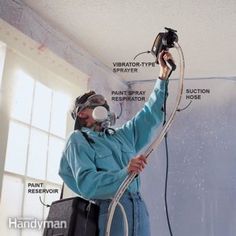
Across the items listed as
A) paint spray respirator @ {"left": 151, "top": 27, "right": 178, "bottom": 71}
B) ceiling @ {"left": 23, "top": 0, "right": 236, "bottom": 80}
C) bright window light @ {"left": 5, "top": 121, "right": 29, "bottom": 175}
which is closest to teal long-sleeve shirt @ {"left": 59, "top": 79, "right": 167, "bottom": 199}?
paint spray respirator @ {"left": 151, "top": 27, "right": 178, "bottom": 71}

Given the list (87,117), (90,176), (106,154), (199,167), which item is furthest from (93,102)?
(199,167)

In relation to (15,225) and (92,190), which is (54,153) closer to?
(15,225)

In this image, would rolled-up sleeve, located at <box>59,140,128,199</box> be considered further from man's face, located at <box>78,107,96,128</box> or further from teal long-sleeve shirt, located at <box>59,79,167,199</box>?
man's face, located at <box>78,107,96,128</box>

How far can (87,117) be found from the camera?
140 centimetres

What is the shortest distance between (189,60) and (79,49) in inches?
21.9

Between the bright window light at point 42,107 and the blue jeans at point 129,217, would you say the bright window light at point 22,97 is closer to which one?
the bright window light at point 42,107

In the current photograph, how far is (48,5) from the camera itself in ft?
5.40

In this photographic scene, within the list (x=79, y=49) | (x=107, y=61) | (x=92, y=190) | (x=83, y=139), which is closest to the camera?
(x=92, y=190)

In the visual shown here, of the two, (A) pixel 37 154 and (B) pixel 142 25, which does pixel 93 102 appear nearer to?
(A) pixel 37 154

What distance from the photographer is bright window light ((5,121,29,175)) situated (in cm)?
151

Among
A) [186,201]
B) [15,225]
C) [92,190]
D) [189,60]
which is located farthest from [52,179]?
[189,60]

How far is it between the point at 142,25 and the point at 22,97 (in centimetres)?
60

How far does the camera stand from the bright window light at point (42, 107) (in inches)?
66.3

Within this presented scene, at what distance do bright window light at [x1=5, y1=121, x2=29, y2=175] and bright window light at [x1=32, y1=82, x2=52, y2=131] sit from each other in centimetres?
9
